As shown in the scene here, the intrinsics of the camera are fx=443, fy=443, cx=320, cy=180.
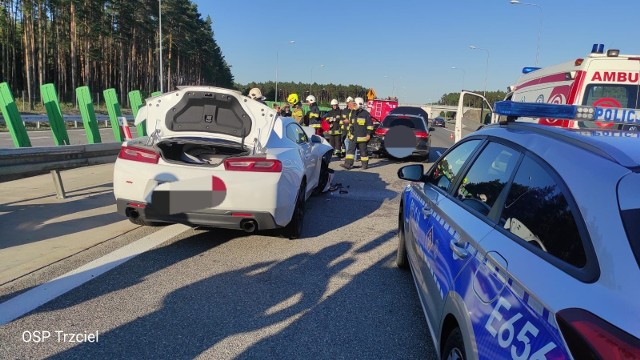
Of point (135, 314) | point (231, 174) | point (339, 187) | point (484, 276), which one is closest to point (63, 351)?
point (135, 314)

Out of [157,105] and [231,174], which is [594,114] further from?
[157,105]

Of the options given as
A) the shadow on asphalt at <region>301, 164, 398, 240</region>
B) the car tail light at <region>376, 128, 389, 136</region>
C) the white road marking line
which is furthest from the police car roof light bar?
the car tail light at <region>376, 128, 389, 136</region>

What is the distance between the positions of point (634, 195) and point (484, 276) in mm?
654

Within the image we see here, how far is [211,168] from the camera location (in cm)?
449

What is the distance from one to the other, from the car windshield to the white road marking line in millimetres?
10259

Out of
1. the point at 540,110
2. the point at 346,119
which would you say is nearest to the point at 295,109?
the point at 346,119

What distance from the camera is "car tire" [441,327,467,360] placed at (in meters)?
1.97

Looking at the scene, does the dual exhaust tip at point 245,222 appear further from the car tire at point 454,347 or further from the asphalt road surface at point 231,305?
the car tire at point 454,347

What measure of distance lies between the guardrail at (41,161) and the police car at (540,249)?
5.65m

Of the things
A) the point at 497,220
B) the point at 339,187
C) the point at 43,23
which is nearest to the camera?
the point at 497,220

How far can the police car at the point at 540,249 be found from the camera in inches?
51.2

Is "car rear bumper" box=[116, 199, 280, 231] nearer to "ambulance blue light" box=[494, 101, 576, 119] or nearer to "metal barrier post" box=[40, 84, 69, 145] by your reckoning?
"ambulance blue light" box=[494, 101, 576, 119]

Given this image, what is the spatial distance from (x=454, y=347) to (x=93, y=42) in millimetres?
58237

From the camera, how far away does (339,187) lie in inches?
353
